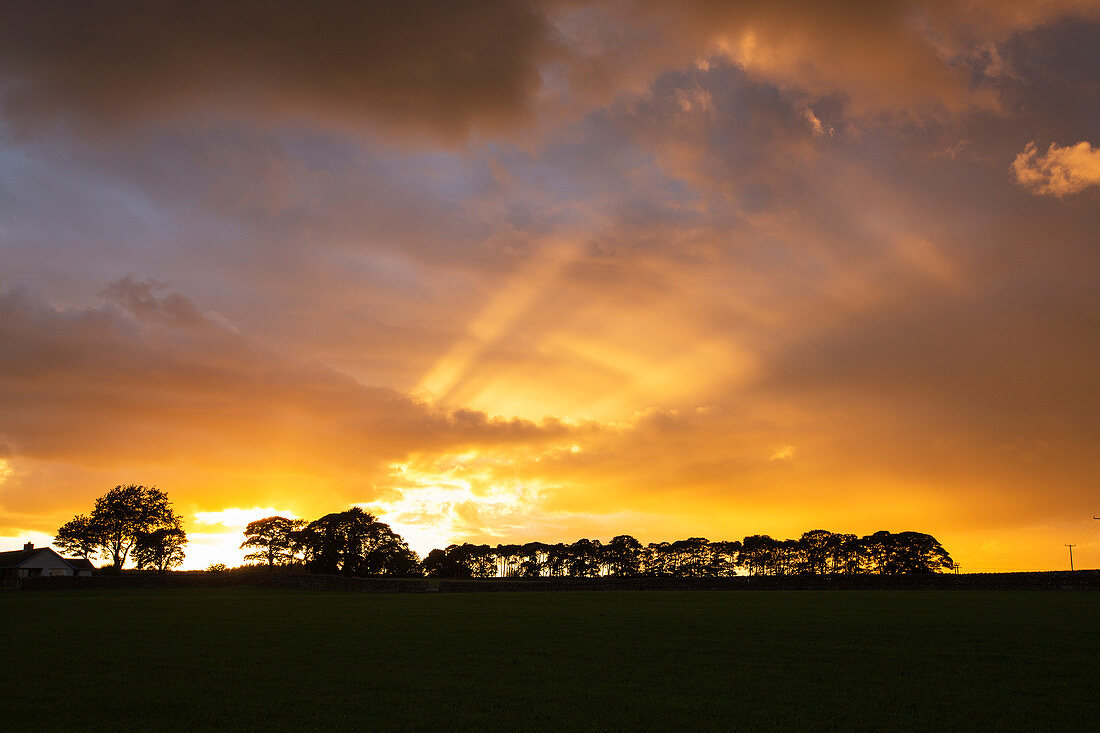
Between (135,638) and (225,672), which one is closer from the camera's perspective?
(225,672)

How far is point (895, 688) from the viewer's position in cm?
1437

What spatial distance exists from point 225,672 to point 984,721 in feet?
53.4

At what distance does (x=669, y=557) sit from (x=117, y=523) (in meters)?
111

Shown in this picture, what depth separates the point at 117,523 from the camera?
10544 cm

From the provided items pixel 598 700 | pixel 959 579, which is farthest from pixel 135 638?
pixel 959 579

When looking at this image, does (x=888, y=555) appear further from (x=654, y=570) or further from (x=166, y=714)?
(x=166, y=714)

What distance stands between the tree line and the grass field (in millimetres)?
53448

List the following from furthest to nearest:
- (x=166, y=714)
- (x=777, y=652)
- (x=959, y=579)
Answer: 1. (x=959, y=579)
2. (x=777, y=652)
3. (x=166, y=714)

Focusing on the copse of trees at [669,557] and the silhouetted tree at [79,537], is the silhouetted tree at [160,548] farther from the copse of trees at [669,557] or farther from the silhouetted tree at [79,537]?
the copse of trees at [669,557]

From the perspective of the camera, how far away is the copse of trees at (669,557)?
477 feet

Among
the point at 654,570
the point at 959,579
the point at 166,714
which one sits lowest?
the point at 654,570

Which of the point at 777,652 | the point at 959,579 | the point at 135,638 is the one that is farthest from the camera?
the point at 959,579

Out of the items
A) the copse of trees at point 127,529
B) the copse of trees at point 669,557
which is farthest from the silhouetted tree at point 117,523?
the copse of trees at point 669,557

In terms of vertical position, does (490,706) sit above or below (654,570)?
above
